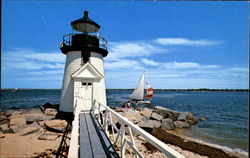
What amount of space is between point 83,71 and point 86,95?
1.97 m

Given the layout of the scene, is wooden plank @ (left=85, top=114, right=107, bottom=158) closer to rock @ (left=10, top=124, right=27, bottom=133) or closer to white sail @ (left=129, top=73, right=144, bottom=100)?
rock @ (left=10, top=124, right=27, bottom=133)

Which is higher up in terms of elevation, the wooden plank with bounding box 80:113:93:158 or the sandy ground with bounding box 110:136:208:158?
the wooden plank with bounding box 80:113:93:158

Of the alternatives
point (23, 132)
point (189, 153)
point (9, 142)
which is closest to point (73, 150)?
point (189, 153)

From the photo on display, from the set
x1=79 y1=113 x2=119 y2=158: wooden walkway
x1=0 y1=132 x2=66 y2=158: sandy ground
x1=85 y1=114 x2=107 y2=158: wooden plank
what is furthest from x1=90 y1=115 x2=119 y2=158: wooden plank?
x1=0 y1=132 x2=66 y2=158: sandy ground

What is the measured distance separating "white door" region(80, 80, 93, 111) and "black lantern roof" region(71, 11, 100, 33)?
518 cm

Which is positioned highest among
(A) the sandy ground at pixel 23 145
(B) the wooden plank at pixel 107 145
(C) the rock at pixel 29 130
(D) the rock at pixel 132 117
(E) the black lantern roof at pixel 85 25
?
(E) the black lantern roof at pixel 85 25

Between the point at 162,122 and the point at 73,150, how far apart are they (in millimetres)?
13753

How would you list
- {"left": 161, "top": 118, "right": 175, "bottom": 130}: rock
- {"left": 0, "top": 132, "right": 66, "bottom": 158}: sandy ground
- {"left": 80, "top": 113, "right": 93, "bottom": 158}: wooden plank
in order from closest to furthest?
1. {"left": 80, "top": 113, "right": 93, "bottom": 158}: wooden plank
2. {"left": 0, "top": 132, "right": 66, "bottom": 158}: sandy ground
3. {"left": 161, "top": 118, "right": 175, "bottom": 130}: rock

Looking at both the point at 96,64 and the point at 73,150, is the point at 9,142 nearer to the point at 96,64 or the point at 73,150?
the point at 96,64

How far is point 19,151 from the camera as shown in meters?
7.68

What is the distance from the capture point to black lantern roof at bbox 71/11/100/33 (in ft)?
41.1

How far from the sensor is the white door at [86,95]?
11562 millimetres

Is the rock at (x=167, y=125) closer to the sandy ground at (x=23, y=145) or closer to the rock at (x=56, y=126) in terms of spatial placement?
the rock at (x=56, y=126)

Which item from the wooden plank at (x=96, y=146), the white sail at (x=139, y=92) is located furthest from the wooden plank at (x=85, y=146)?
the white sail at (x=139, y=92)
